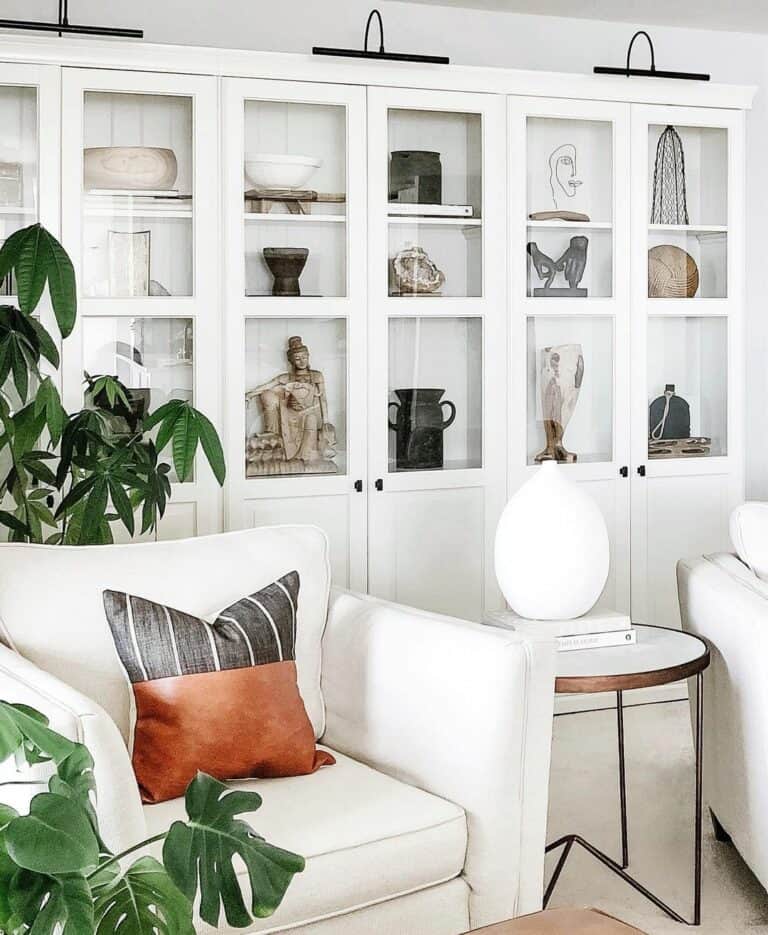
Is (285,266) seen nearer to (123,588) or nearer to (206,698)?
(123,588)

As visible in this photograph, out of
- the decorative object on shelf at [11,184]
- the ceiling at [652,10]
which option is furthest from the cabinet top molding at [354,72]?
the ceiling at [652,10]

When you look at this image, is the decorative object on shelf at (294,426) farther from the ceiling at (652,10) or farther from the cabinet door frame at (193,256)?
the ceiling at (652,10)

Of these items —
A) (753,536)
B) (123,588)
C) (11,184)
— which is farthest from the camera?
(11,184)

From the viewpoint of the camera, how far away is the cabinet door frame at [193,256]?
3.21 metres

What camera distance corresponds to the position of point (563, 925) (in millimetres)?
1634

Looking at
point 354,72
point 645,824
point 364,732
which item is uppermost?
point 354,72

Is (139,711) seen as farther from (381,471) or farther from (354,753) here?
(381,471)

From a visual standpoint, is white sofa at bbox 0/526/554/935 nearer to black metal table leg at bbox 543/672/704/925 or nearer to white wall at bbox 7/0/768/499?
black metal table leg at bbox 543/672/704/925

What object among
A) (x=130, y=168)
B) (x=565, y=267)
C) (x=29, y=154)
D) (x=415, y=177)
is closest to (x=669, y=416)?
(x=565, y=267)

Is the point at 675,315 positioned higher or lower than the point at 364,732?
higher

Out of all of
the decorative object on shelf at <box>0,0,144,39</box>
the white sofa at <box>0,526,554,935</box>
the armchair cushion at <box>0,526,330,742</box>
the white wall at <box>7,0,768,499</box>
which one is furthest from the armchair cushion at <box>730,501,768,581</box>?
the decorative object on shelf at <box>0,0,144,39</box>

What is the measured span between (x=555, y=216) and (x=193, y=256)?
1180 mm

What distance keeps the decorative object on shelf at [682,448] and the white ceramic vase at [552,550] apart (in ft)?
4.74

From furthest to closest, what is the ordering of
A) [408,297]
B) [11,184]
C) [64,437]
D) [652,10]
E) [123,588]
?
[652,10] < [408,297] < [11,184] < [64,437] < [123,588]
